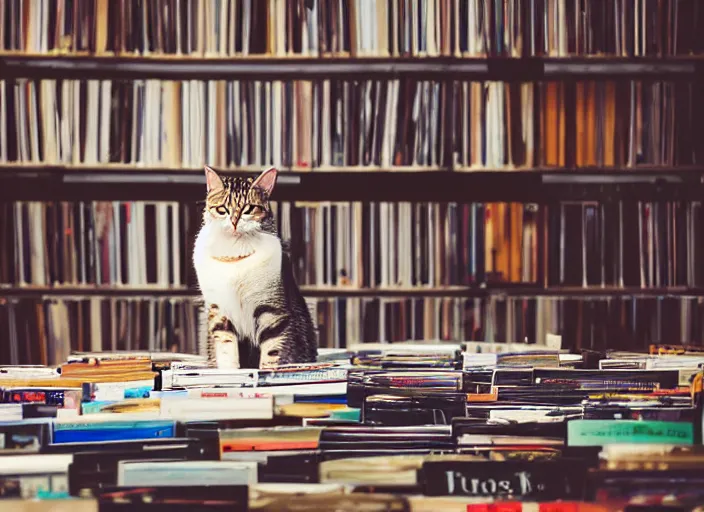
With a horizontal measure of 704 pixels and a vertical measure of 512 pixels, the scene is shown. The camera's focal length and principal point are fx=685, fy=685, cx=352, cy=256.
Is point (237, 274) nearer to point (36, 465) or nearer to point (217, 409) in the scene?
point (217, 409)

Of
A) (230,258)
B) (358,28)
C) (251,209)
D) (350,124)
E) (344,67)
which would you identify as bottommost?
(230,258)

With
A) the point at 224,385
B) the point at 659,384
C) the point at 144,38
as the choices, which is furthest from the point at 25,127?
the point at 659,384

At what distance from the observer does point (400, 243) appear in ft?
6.91

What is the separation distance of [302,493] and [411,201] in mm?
1339

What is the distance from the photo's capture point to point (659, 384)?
111cm

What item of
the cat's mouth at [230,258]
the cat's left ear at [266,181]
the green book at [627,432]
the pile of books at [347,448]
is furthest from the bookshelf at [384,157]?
the green book at [627,432]

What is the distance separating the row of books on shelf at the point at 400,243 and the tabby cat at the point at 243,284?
62 centimetres

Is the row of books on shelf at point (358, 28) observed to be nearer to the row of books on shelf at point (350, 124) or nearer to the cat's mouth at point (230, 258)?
the row of books on shelf at point (350, 124)

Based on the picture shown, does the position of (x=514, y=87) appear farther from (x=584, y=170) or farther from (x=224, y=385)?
(x=224, y=385)

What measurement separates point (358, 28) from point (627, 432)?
1.47 meters

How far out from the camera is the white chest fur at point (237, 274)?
1.41 meters

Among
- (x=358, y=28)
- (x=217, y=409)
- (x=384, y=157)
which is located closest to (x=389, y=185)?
(x=384, y=157)

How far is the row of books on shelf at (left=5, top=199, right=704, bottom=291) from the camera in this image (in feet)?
6.78

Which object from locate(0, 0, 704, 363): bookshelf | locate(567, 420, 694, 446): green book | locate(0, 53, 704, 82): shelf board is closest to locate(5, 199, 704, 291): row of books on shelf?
locate(0, 0, 704, 363): bookshelf
